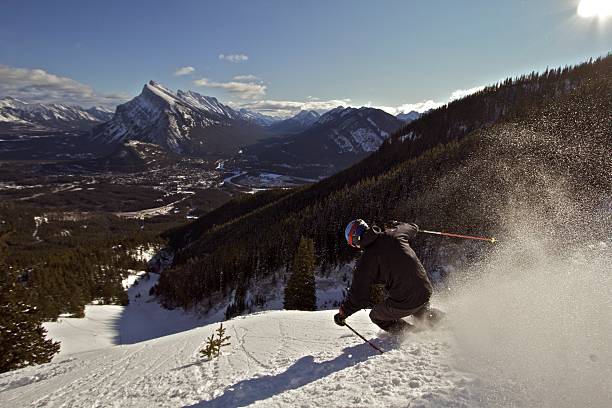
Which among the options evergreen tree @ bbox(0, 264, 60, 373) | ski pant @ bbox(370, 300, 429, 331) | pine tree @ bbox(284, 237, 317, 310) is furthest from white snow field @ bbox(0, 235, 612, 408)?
pine tree @ bbox(284, 237, 317, 310)

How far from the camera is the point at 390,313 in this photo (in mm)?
8492

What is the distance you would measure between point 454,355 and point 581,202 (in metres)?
74.4

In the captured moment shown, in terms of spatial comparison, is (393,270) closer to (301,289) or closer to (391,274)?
(391,274)

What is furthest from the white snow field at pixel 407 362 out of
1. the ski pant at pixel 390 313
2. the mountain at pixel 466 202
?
the mountain at pixel 466 202

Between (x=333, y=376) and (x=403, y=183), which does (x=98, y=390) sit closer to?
(x=333, y=376)

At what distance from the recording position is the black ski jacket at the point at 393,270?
8.09 m

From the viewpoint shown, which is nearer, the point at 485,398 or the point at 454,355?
the point at 485,398

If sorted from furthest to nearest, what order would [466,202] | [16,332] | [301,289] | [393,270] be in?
[466,202], [301,289], [16,332], [393,270]

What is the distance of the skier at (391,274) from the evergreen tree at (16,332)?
24087 mm

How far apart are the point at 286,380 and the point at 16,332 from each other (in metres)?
23.3

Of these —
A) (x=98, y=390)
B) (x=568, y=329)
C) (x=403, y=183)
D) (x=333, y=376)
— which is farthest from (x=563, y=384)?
(x=403, y=183)

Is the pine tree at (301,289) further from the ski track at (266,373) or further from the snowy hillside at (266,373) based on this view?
the ski track at (266,373)

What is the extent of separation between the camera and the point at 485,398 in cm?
538

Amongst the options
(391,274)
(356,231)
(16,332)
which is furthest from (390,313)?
(16,332)
